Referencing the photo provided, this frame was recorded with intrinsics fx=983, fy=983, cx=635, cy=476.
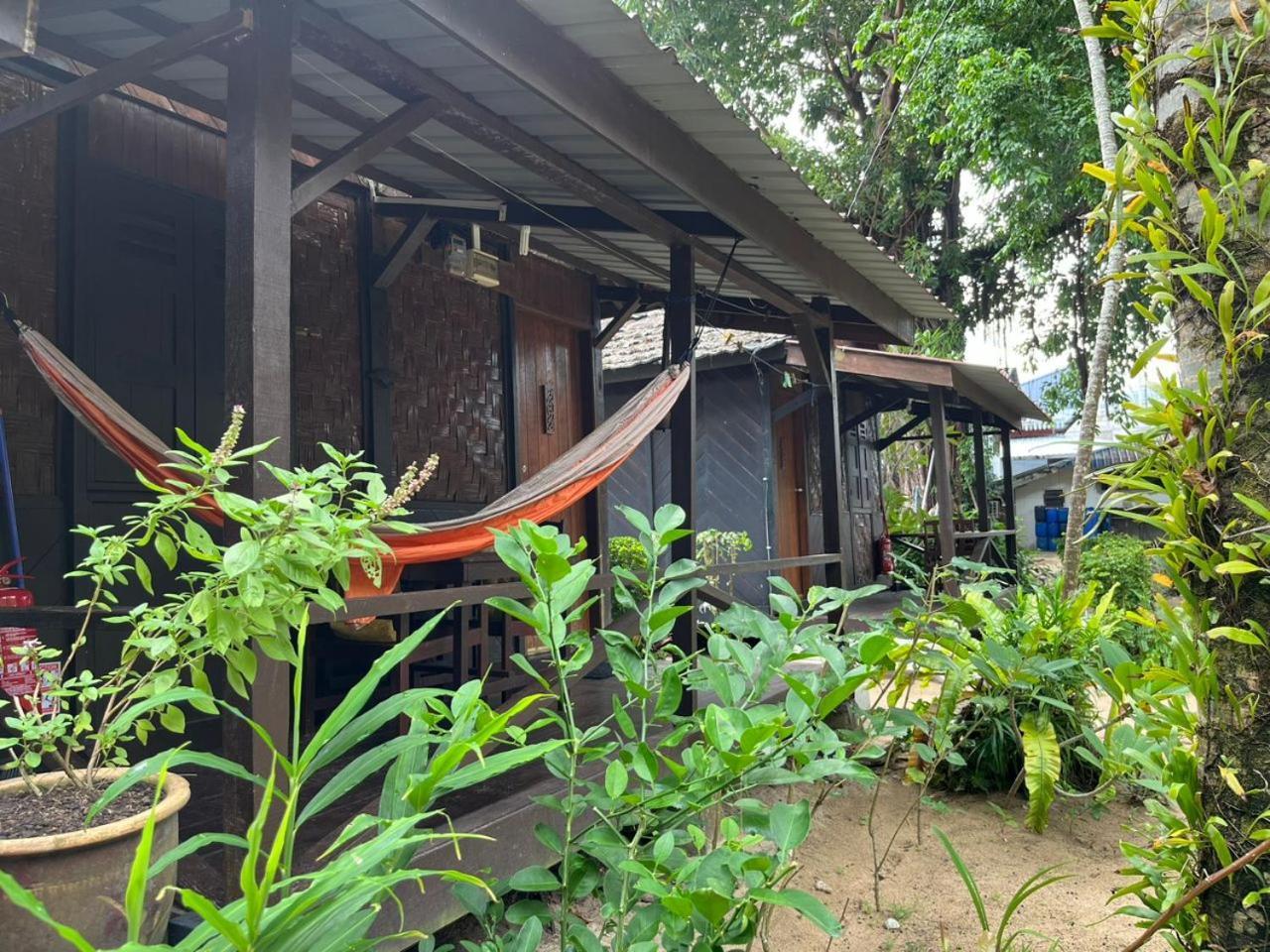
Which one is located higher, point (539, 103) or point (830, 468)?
point (539, 103)

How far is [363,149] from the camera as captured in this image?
7.82ft

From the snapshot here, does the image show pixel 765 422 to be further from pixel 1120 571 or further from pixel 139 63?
pixel 139 63

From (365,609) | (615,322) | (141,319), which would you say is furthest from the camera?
(615,322)

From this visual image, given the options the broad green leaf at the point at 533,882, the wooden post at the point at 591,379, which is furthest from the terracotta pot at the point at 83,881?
the wooden post at the point at 591,379

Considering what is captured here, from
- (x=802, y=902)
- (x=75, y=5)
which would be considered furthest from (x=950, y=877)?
(x=75, y=5)

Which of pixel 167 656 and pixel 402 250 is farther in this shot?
pixel 402 250

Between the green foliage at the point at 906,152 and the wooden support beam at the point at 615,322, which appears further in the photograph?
the green foliage at the point at 906,152

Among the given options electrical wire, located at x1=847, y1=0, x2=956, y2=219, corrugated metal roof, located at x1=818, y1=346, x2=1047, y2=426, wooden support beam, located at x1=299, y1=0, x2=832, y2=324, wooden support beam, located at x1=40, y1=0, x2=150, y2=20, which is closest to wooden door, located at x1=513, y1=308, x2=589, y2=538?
wooden support beam, located at x1=299, y1=0, x2=832, y2=324

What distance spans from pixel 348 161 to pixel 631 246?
7.77 feet

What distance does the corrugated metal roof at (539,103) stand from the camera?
227cm

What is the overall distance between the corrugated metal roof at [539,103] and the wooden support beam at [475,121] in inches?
1.1

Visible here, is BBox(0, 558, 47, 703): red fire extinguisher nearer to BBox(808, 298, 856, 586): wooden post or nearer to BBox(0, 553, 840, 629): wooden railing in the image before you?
BBox(0, 553, 840, 629): wooden railing

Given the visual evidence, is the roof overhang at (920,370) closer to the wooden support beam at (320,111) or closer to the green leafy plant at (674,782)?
the wooden support beam at (320,111)

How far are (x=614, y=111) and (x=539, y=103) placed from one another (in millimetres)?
207
